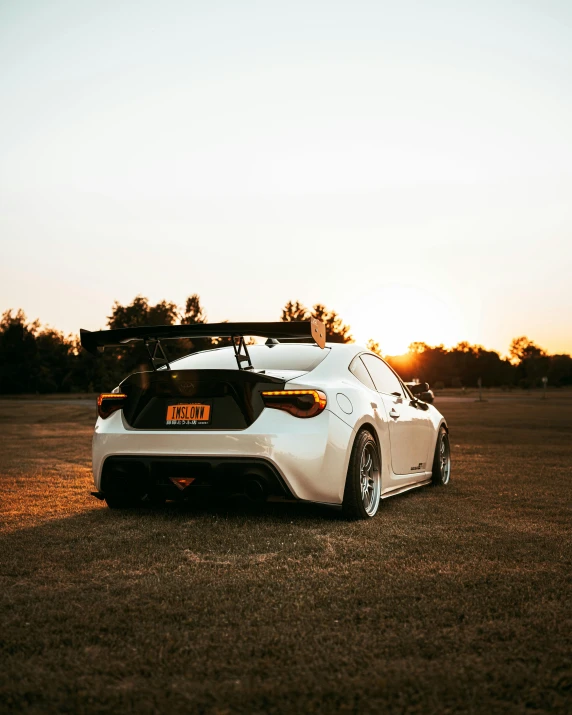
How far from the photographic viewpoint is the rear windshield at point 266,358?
22.5 ft

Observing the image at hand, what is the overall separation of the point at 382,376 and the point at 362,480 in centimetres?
156

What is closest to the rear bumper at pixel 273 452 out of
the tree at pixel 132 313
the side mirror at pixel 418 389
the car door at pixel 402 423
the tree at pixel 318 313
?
the car door at pixel 402 423

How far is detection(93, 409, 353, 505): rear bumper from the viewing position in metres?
6.18

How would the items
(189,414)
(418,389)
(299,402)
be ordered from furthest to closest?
(418,389) < (189,414) < (299,402)

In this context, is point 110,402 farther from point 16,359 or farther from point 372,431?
point 16,359

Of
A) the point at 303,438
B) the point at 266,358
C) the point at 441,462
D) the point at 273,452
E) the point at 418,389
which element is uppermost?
the point at 266,358

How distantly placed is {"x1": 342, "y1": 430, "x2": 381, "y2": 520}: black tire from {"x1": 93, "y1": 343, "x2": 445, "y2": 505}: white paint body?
0.11 metres

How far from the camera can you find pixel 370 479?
23.4 ft

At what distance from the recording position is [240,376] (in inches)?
253

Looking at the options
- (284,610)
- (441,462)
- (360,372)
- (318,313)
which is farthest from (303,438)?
(318,313)

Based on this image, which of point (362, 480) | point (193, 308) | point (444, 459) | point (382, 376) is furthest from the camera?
point (193, 308)

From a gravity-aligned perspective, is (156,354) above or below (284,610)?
above

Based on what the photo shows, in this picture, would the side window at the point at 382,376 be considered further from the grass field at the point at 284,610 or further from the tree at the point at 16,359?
the tree at the point at 16,359

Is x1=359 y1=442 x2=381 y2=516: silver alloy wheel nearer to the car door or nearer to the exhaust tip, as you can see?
the car door
